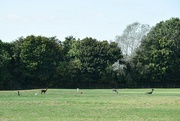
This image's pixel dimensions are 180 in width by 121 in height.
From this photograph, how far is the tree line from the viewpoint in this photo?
87.2m

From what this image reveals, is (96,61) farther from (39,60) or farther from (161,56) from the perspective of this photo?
(161,56)

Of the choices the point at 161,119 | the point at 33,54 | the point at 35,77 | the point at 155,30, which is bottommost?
the point at 161,119

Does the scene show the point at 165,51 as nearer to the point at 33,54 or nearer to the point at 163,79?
the point at 163,79

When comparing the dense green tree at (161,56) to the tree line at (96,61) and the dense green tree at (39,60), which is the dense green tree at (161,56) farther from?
the dense green tree at (39,60)

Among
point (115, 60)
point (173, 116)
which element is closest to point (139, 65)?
point (115, 60)

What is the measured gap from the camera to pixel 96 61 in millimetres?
90938

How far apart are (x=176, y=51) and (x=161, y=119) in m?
74.8

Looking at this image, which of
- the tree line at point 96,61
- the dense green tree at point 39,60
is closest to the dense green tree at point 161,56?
the tree line at point 96,61

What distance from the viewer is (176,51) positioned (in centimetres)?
9531

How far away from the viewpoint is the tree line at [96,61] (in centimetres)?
8725

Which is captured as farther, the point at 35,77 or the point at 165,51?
the point at 165,51

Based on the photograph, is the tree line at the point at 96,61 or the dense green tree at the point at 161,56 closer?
Answer: the tree line at the point at 96,61

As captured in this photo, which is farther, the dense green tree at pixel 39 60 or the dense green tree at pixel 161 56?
the dense green tree at pixel 161 56

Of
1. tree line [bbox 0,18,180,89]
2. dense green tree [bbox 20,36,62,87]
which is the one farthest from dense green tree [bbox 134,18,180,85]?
dense green tree [bbox 20,36,62,87]
